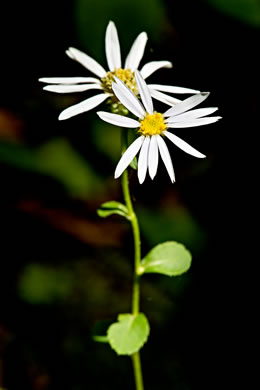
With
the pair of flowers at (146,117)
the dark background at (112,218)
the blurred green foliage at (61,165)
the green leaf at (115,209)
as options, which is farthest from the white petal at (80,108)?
the blurred green foliage at (61,165)

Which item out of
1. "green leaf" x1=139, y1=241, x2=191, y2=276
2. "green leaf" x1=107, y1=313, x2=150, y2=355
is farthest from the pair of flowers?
"green leaf" x1=107, y1=313, x2=150, y2=355

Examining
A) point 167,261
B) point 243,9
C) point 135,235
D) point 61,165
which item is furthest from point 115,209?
point 61,165

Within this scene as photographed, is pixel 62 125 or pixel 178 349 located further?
pixel 62 125

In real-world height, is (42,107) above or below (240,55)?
below

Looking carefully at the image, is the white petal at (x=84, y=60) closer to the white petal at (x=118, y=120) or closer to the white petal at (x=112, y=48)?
the white petal at (x=112, y=48)

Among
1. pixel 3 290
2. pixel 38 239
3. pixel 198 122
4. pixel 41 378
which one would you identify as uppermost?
pixel 198 122

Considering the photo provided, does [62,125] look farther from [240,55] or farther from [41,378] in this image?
[41,378]

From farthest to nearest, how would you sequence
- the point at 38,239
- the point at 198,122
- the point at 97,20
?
the point at 38,239 < the point at 97,20 < the point at 198,122

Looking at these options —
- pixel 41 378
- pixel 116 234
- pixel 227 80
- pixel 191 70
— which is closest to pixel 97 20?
pixel 191 70
